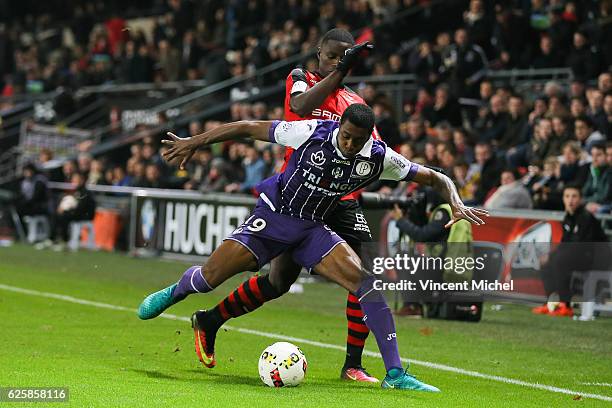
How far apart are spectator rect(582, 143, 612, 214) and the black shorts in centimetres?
663

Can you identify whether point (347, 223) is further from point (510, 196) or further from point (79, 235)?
point (79, 235)

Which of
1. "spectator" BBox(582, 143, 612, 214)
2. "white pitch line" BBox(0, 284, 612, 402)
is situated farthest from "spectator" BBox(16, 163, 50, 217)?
"spectator" BBox(582, 143, 612, 214)

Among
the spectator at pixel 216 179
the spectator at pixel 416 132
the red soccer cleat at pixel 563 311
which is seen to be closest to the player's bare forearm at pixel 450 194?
the red soccer cleat at pixel 563 311

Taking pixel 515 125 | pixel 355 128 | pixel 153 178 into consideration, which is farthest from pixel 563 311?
pixel 153 178

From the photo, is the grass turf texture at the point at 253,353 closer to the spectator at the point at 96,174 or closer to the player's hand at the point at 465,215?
the player's hand at the point at 465,215

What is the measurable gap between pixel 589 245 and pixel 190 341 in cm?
513

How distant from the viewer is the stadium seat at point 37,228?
23.7 m

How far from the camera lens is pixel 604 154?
14773 millimetres

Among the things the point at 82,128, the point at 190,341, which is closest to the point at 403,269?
the point at 190,341

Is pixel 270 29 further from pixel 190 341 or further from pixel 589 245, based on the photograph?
pixel 190 341

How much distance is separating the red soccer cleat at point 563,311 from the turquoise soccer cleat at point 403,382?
632 cm

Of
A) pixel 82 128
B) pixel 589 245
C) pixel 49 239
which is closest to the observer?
pixel 589 245

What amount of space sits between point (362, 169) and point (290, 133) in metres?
0.53

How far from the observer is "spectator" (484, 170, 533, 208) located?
15.2 metres
